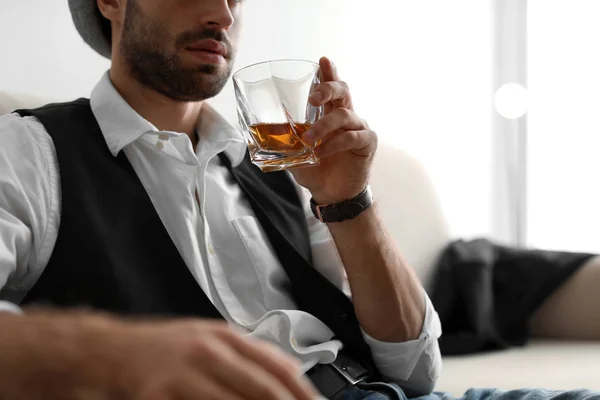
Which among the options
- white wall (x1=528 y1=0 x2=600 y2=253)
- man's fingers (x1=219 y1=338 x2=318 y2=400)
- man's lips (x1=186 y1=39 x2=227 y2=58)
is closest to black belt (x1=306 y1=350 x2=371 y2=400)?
man's lips (x1=186 y1=39 x2=227 y2=58)

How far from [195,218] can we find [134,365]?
2.79 feet

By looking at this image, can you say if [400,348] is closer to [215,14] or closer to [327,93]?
[327,93]

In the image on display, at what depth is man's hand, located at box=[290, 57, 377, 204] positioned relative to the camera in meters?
1.08

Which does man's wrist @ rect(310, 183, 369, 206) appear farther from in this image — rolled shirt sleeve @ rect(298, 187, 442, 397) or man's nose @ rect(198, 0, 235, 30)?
man's nose @ rect(198, 0, 235, 30)

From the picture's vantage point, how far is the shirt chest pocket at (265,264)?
1.27 meters

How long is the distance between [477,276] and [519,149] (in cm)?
174

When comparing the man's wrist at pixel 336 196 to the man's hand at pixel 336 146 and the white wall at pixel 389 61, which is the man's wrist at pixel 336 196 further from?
the white wall at pixel 389 61

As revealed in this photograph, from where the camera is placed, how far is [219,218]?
130 centimetres

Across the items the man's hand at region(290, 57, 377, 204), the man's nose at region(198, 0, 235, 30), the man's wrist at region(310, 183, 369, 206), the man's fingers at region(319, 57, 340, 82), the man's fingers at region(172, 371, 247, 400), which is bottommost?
the man's wrist at region(310, 183, 369, 206)

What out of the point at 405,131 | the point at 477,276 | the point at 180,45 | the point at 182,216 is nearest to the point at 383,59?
the point at 405,131

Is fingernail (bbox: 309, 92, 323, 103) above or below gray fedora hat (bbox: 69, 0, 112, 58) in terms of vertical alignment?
below

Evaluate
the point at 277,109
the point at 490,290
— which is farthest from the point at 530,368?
the point at 277,109

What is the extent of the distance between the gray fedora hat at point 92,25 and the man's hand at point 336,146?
59 cm

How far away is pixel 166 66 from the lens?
136 centimetres
